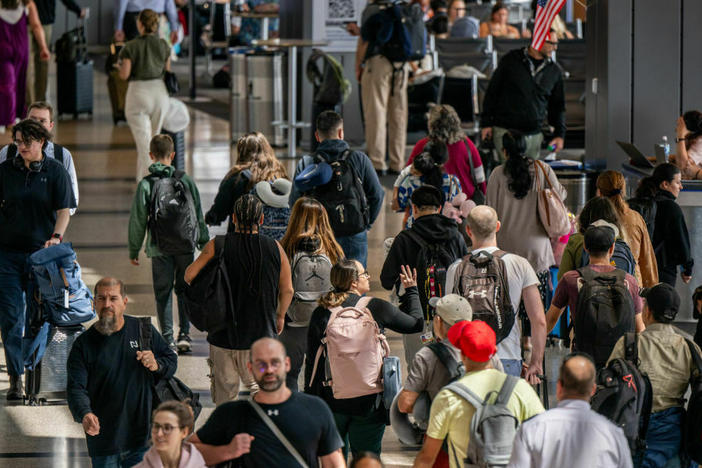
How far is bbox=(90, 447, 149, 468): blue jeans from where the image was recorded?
636cm

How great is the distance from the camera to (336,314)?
6648 millimetres

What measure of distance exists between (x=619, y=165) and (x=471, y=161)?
258cm

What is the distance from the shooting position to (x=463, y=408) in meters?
5.43

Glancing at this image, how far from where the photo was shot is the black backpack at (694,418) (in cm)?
645

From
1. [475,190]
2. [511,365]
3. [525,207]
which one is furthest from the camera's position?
[475,190]

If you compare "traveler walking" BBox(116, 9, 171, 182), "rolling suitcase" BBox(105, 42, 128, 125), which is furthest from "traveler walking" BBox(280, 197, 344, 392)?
"rolling suitcase" BBox(105, 42, 128, 125)

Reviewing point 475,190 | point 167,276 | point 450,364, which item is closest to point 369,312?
point 450,364

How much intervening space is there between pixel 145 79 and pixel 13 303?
21.3ft

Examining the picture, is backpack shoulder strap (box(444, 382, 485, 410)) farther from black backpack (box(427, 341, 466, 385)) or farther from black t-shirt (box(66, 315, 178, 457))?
black t-shirt (box(66, 315, 178, 457))

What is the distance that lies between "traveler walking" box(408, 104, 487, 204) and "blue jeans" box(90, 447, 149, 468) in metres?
4.59

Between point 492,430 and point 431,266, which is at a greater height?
point 431,266

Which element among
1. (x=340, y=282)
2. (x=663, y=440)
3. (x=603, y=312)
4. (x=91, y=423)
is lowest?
(x=663, y=440)

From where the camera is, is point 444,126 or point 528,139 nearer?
point 444,126

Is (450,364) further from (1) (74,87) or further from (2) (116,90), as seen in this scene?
(1) (74,87)
